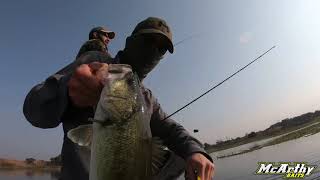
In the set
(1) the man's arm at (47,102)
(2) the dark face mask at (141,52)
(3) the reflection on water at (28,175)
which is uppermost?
(2) the dark face mask at (141,52)

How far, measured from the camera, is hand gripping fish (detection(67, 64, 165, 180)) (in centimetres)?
267

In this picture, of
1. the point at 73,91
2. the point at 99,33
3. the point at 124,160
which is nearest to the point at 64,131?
the point at 73,91

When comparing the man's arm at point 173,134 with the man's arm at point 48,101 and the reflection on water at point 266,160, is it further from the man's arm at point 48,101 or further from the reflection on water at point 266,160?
the reflection on water at point 266,160

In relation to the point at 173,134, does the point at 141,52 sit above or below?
above

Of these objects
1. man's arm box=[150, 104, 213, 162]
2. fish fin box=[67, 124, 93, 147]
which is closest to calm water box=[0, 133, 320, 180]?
man's arm box=[150, 104, 213, 162]

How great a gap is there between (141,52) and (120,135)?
272 centimetres

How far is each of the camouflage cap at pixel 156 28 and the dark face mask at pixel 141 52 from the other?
0.11 meters

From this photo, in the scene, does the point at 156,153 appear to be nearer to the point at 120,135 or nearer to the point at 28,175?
the point at 120,135

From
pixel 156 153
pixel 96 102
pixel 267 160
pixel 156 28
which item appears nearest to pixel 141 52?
pixel 156 28

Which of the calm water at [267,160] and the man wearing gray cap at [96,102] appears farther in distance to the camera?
the calm water at [267,160]

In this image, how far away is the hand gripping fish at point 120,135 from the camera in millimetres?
2674

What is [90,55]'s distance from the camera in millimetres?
4602

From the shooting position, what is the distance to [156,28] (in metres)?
5.29

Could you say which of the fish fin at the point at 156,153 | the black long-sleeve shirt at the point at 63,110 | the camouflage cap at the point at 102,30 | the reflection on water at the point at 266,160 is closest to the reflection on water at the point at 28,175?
the reflection on water at the point at 266,160
